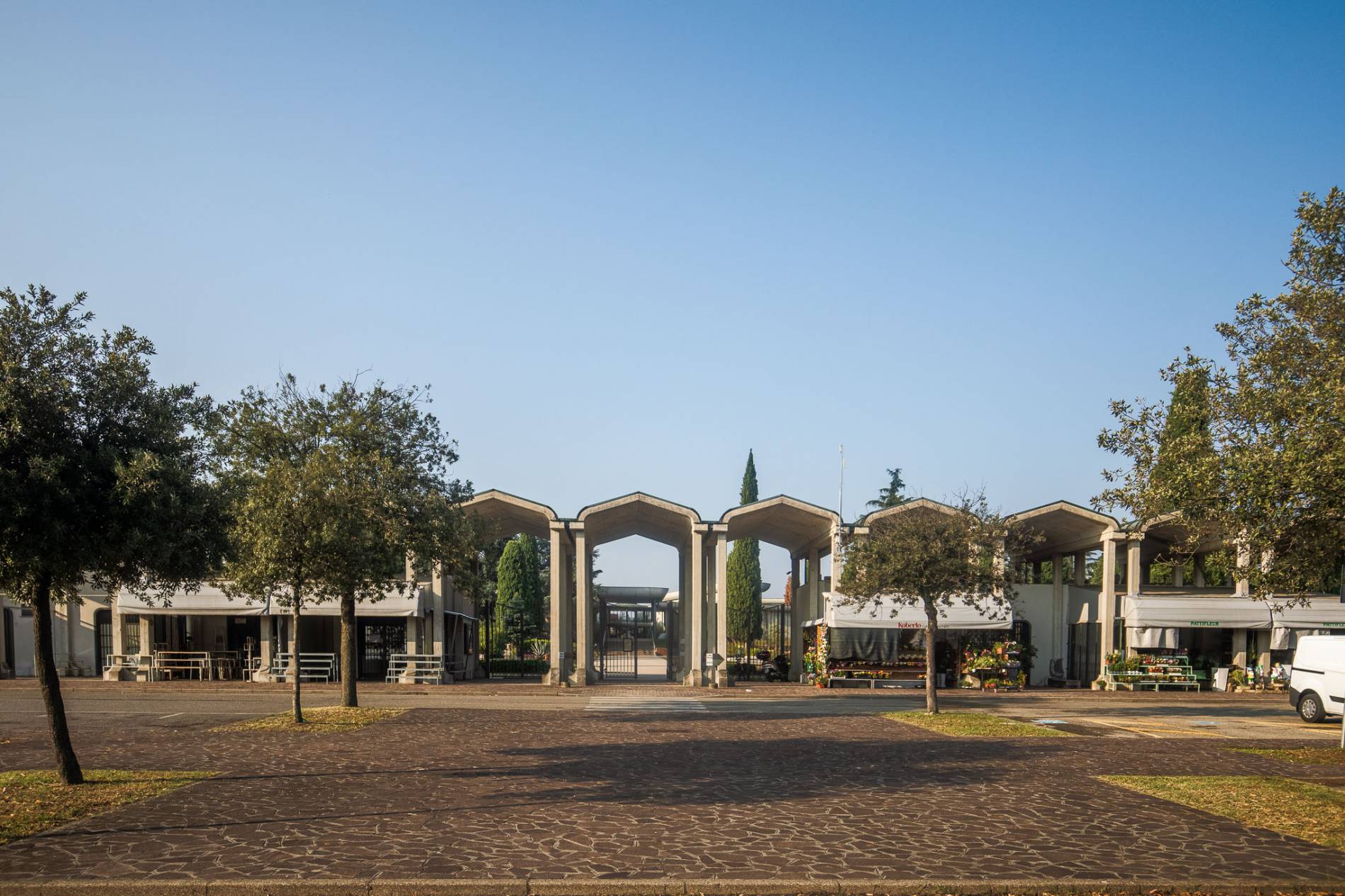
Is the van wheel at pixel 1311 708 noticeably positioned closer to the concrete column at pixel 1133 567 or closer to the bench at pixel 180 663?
the concrete column at pixel 1133 567

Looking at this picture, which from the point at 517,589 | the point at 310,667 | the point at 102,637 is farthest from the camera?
the point at 517,589

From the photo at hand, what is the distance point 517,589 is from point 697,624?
24.9 metres

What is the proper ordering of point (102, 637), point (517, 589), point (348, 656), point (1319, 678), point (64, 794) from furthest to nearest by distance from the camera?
point (517, 589), point (102, 637), point (1319, 678), point (348, 656), point (64, 794)

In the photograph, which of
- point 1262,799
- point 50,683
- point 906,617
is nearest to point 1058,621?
point 906,617

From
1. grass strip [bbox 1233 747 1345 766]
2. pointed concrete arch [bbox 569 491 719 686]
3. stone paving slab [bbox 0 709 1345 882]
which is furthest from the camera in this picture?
pointed concrete arch [bbox 569 491 719 686]

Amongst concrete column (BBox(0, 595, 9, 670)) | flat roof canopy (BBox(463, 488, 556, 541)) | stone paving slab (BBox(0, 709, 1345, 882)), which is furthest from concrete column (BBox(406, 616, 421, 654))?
stone paving slab (BBox(0, 709, 1345, 882))

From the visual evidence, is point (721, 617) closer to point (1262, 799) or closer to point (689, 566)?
point (689, 566)

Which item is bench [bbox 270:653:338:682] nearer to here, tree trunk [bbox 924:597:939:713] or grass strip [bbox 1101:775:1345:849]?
tree trunk [bbox 924:597:939:713]

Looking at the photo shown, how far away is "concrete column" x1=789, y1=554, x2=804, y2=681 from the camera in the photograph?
41469 millimetres

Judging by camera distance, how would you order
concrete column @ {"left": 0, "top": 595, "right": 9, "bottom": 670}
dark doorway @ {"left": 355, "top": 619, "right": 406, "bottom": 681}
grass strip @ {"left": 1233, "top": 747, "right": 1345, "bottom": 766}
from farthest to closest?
dark doorway @ {"left": 355, "top": 619, "right": 406, "bottom": 681} < concrete column @ {"left": 0, "top": 595, "right": 9, "bottom": 670} < grass strip @ {"left": 1233, "top": 747, "right": 1345, "bottom": 766}

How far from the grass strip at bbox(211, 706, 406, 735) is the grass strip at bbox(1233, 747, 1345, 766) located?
53.9 feet

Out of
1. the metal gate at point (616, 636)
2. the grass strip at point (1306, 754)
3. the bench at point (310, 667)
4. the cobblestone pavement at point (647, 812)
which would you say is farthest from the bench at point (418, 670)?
the grass strip at point (1306, 754)

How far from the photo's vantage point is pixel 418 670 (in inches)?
1406

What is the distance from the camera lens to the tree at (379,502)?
20.3m
